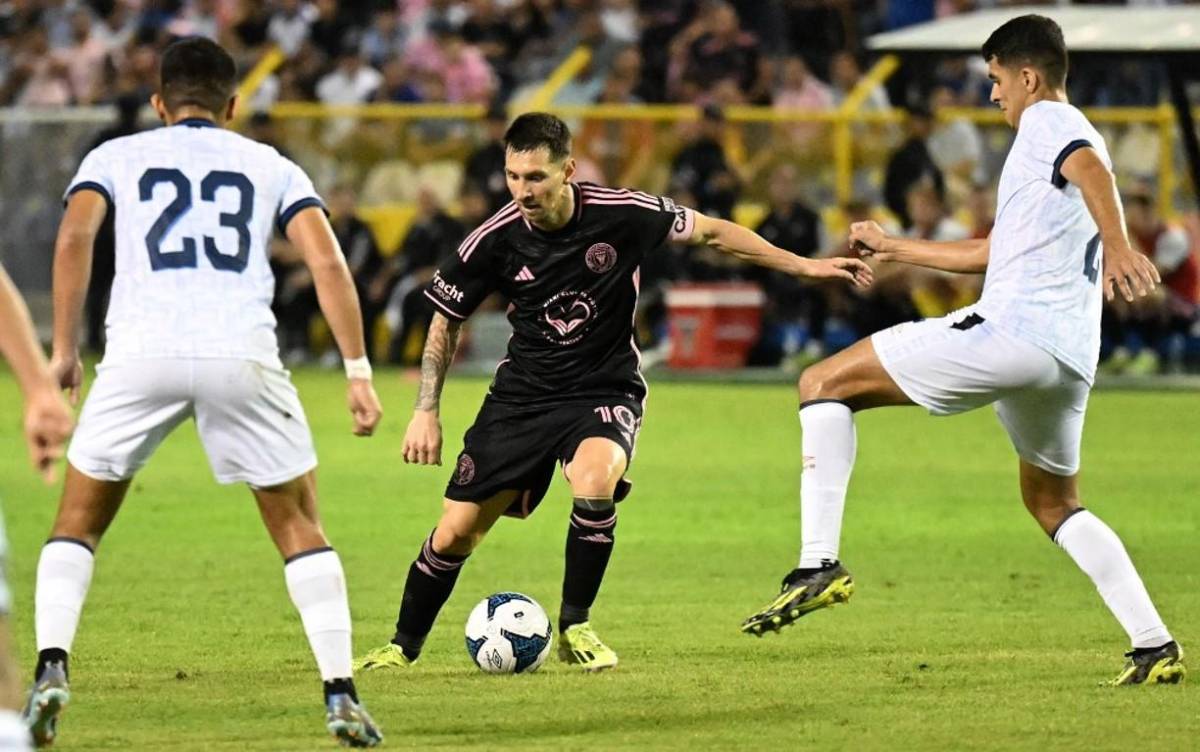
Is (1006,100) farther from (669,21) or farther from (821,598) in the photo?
(669,21)

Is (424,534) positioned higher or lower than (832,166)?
lower

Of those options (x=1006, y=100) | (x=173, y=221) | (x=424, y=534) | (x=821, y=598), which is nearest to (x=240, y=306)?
(x=173, y=221)

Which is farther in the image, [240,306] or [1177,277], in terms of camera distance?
[1177,277]

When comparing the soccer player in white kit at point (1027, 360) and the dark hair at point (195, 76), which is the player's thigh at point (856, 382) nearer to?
the soccer player in white kit at point (1027, 360)

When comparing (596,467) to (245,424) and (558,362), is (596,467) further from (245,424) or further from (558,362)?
(245,424)

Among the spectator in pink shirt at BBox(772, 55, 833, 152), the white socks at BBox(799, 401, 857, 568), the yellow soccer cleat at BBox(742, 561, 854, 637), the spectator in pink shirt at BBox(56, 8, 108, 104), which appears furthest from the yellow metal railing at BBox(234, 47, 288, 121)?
the yellow soccer cleat at BBox(742, 561, 854, 637)

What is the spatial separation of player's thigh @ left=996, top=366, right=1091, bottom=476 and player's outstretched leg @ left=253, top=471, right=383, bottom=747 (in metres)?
2.53

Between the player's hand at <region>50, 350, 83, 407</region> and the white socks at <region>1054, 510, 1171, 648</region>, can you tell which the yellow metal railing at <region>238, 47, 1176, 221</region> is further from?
the player's hand at <region>50, 350, 83, 407</region>

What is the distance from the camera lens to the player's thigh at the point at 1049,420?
788 centimetres

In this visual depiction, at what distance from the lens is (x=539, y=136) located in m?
8.25

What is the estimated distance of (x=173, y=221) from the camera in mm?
6711

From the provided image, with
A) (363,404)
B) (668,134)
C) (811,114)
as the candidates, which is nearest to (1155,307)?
(811,114)

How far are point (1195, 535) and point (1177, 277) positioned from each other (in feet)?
28.3

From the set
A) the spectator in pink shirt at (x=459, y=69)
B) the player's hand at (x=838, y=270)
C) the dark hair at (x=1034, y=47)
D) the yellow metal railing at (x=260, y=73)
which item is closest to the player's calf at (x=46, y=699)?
the player's hand at (x=838, y=270)
